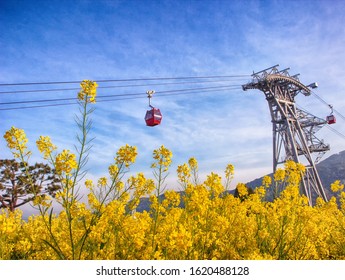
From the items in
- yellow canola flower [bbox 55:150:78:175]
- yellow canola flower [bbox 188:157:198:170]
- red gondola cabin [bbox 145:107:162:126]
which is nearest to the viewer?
yellow canola flower [bbox 55:150:78:175]

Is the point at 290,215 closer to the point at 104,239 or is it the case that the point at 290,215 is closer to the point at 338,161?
the point at 104,239

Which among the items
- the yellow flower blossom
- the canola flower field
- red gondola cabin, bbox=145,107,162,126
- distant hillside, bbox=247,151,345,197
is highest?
distant hillside, bbox=247,151,345,197

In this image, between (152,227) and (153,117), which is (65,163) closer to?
(152,227)

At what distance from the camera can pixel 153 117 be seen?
11.2m

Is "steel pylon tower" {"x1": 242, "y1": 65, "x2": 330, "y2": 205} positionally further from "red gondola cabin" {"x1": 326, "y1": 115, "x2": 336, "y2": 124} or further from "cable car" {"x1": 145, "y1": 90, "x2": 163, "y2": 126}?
"cable car" {"x1": 145, "y1": 90, "x2": 163, "y2": 126}

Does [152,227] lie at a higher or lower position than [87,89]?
lower

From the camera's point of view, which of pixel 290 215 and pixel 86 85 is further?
pixel 290 215

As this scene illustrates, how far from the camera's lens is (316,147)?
2333 centimetres

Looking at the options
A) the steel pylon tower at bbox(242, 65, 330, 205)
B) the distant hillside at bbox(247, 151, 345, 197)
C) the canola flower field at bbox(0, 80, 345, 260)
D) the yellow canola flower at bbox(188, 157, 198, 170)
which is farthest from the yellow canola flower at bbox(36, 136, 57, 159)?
the distant hillside at bbox(247, 151, 345, 197)

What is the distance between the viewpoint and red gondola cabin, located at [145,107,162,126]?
11.2 m

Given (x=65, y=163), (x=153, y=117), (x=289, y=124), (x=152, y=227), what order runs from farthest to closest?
(x=289, y=124)
(x=153, y=117)
(x=152, y=227)
(x=65, y=163)

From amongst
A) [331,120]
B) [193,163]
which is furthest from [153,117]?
[331,120]
